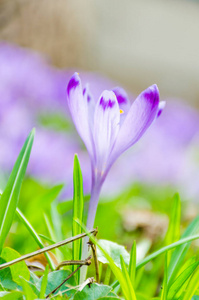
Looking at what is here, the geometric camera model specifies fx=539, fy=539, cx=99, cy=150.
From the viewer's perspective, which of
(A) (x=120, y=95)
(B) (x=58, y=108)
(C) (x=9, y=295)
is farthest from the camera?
(B) (x=58, y=108)

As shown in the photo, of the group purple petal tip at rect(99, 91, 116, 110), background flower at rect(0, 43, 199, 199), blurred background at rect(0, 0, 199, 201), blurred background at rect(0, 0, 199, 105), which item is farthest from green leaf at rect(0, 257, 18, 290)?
blurred background at rect(0, 0, 199, 105)

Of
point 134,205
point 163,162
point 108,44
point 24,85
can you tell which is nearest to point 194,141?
point 163,162

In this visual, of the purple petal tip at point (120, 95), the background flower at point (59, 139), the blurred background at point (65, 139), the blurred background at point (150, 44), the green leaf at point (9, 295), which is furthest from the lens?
the blurred background at point (150, 44)

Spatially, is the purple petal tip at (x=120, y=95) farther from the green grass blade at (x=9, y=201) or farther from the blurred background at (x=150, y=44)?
the blurred background at (x=150, y=44)

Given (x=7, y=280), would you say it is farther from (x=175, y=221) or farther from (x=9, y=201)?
(x=175, y=221)

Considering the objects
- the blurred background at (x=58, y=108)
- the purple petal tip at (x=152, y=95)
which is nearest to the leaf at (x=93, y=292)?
the purple petal tip at (x=152, y=95)

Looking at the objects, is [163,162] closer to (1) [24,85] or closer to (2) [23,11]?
(1) [24,85]

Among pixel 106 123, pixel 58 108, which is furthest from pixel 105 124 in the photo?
pixel 58 108

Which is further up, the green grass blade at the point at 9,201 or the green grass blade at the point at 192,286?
the green grass blade at the point at 9,201
